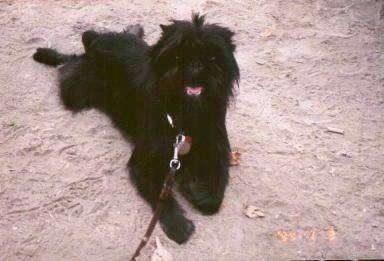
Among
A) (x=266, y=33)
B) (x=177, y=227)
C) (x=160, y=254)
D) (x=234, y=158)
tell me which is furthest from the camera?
(x=266, y=33)

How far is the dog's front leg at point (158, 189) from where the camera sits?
3.51m

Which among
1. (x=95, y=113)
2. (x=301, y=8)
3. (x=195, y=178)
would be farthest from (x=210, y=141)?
(x=301, y=8)

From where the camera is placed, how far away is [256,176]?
4.02 m

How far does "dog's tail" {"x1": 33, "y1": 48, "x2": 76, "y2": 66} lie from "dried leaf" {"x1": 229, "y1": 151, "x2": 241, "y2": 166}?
82.1 inches

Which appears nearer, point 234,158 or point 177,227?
point 177,227

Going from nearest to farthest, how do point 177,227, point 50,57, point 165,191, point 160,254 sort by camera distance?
1. point 165,191
2. point 160,254
3. point 177,227
4. point 50,57

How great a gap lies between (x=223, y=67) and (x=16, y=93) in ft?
8.35

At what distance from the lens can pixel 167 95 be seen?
320cm

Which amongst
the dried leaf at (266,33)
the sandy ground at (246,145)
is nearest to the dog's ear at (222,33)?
the sandy ground at (246,145)

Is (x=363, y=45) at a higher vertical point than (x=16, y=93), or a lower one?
higher

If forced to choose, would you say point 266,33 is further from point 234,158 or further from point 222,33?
point 222,33

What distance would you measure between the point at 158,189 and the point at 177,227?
0.35m

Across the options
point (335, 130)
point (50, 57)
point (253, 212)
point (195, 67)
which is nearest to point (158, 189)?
point (253, 212)

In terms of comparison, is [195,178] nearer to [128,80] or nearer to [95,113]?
[128,80]
